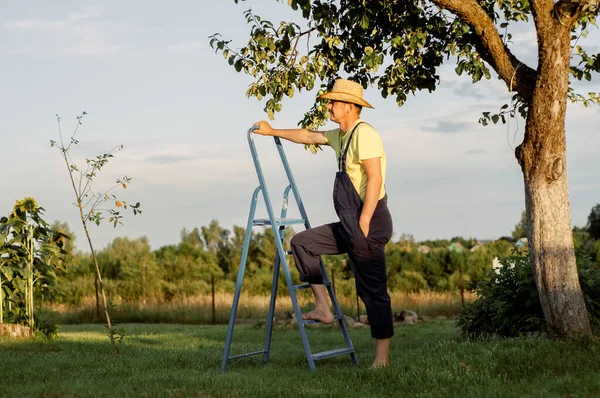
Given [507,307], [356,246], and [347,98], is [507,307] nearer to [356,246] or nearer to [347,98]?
[356,246]

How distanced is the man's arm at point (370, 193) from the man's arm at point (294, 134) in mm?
1023

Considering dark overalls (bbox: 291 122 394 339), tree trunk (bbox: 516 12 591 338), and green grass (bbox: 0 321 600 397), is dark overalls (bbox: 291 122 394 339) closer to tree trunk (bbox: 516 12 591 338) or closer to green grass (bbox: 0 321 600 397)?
green grass (bbox: 0 321 600 397)

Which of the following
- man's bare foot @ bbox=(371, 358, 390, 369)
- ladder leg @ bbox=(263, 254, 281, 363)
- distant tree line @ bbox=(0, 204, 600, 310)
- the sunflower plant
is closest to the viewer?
man's bare foot @ bbox=(371, 358, 390, 369)

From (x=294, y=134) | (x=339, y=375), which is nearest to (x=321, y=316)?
(x=339, y=375)

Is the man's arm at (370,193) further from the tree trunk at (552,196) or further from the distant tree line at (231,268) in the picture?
the distant tree line at (231,268)

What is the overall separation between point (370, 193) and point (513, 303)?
11.9 ft

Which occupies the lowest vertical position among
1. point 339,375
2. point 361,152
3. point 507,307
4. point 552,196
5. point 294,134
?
point 339,375

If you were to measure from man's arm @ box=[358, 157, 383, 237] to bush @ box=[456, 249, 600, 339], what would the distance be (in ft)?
9.63

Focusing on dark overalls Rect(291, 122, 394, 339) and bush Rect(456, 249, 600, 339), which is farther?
bush Rect(456, 249, 600, 339)

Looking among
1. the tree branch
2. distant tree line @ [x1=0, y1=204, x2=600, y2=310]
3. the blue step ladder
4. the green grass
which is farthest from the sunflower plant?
distant tree line @ [x1=0, y1=204, x2=600, y2=310]

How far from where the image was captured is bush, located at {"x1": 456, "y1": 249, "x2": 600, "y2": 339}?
923 centimetres

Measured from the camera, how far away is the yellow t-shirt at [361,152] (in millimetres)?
7227

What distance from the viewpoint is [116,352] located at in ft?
34.6

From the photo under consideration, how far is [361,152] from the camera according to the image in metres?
7.21
